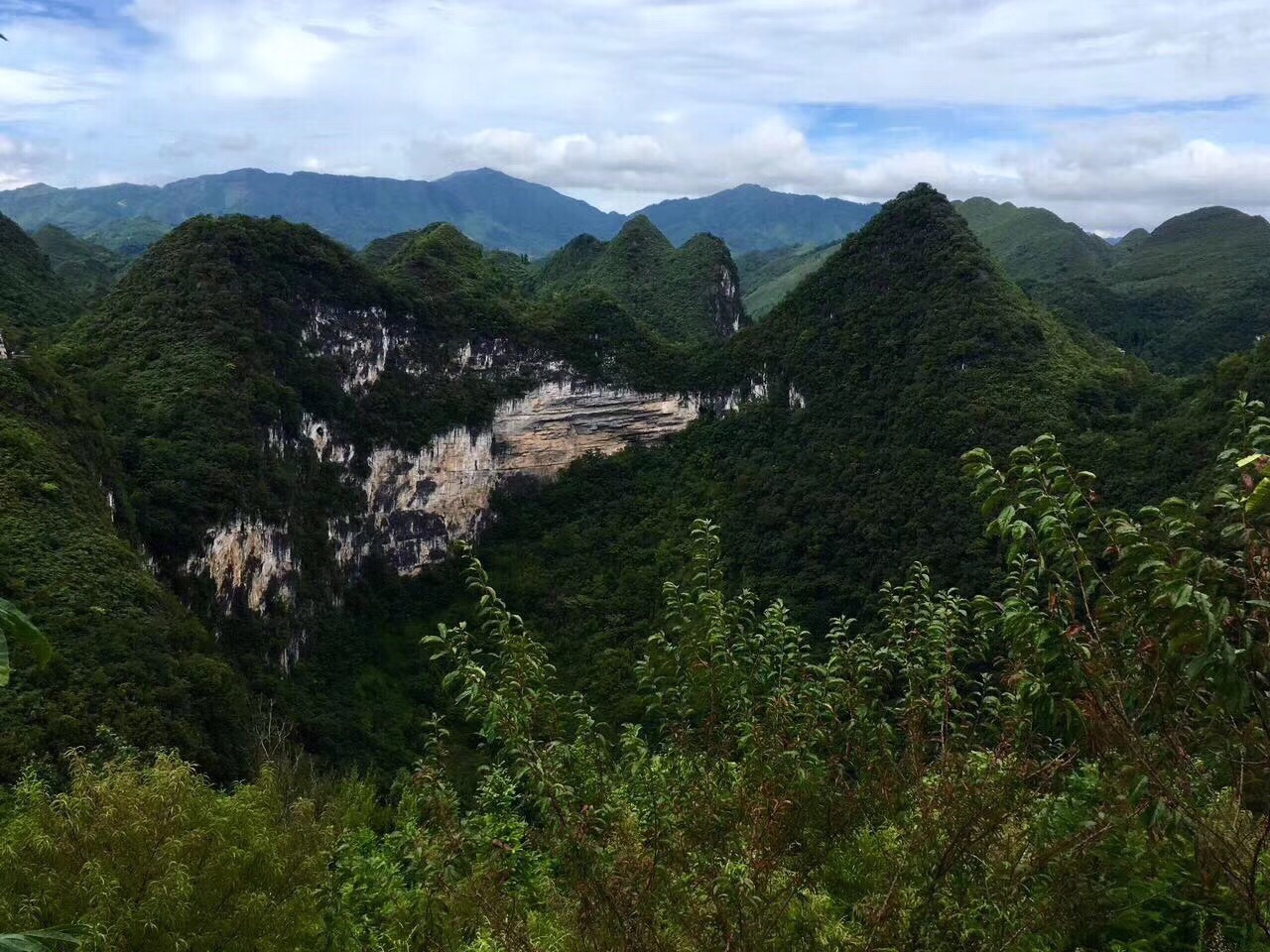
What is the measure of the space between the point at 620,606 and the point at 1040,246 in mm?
146326

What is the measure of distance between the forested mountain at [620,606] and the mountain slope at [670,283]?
2.00 feet

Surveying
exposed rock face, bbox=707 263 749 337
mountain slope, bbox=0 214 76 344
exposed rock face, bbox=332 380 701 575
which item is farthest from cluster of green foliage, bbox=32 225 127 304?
exposed rock face, bbox=707 263 749 337

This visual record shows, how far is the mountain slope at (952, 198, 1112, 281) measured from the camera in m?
144

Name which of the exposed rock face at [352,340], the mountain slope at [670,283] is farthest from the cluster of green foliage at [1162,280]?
the exposed rock face at [352,340]

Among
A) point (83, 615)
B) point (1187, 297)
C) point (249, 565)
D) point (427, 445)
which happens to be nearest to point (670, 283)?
point (427, 445)

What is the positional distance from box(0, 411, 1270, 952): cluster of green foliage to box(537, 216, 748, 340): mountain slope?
8113 centimetres

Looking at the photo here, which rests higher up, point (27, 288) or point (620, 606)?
point (27, 288)

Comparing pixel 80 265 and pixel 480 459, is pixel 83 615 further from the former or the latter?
pixel 80 265

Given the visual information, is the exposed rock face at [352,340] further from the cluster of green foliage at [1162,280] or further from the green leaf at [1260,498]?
the cluster of green foliage at [1162,280]

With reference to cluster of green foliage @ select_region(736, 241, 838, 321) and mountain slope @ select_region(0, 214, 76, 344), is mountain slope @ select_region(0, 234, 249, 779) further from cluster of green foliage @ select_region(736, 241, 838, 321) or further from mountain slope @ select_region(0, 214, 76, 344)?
cluster of green foliage @ select_region(736, 241, 838, 321)

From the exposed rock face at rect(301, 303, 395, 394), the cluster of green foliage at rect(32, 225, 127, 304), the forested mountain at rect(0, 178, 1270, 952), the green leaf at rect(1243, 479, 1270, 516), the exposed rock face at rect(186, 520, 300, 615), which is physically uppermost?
the cluster of green foliage at rect(32, 225, 127, 304)

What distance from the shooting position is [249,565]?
38.3m

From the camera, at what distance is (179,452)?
3647cm

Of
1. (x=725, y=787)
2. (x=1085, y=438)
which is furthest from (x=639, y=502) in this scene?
(x=725, y=787)
